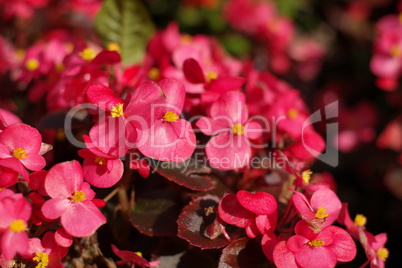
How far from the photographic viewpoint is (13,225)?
2.04ft

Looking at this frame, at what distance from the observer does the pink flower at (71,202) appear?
67cm

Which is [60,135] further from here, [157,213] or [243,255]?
[243,255]

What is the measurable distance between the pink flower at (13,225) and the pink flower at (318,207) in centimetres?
42

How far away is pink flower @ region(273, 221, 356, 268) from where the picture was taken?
72 centimetres

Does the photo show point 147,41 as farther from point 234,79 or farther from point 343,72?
point 343,72

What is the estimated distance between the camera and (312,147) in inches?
37.3

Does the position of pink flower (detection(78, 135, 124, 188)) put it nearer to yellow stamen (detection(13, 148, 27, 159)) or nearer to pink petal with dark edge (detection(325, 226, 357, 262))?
yellow stamen (detection(13, 148, 27, 159))

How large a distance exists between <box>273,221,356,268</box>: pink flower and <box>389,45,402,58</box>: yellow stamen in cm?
94

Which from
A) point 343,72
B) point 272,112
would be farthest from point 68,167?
point 343,72

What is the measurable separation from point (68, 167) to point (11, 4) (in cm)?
93

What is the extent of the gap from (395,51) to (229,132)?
2.95 ft

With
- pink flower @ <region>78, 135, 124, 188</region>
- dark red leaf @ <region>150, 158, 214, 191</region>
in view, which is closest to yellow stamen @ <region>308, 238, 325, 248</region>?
dark red leaf @ <region>150, 158, 214, 191</region>

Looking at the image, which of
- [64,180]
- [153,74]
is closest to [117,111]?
[64,180]

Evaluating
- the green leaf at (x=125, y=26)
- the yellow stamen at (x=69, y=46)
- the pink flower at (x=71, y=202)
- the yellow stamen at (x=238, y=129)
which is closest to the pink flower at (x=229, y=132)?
the yellow stamen at (x=238, y=129)
